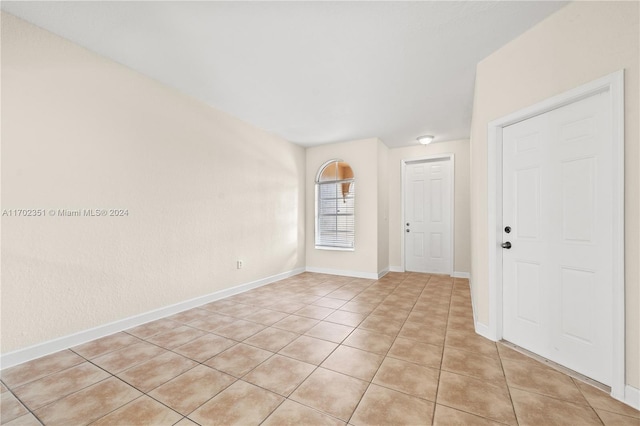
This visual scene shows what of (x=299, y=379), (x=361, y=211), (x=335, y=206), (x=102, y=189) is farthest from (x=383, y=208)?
(x=102, y=189)

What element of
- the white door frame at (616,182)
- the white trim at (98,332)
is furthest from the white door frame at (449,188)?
the white trim at (98,332)

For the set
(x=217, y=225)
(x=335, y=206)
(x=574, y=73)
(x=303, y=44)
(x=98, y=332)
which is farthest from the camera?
(x=335, y=206)

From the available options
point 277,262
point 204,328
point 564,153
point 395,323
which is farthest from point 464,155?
point 204,328

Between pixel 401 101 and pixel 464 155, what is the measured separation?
248 centimetres

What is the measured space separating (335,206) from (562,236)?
3.83 metres

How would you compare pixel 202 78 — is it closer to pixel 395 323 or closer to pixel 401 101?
pixel 401 101

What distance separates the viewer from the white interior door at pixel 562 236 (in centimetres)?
180

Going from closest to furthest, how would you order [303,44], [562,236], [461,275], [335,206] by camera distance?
[562,236] → [303,44] → [461,275] → [335,206]

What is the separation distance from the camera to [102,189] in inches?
101

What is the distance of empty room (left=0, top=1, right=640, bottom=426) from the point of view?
1648 millimetres

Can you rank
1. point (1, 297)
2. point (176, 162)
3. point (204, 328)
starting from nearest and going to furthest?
point (1, 297) < point (204, 328) < point (176, 162)

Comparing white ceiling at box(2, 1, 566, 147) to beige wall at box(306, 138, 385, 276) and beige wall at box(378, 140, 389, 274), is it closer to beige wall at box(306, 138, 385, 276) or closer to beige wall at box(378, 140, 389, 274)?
beige wall at box(306, 138, 385, 276)

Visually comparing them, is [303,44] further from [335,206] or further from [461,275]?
[461,275]

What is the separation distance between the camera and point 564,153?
6.62 feet
